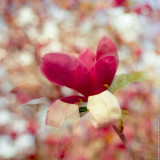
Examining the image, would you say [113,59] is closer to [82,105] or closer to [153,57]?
[82,105]

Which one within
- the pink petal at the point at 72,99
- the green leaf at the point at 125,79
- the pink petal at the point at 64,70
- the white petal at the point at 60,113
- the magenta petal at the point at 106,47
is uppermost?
the magenta petal at the point at 106,47

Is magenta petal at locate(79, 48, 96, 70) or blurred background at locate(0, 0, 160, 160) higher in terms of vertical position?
magenta petal at locate(79, 48, 96, 70)

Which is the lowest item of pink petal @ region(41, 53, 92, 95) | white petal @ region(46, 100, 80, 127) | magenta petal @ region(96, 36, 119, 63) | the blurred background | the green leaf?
the blurred background

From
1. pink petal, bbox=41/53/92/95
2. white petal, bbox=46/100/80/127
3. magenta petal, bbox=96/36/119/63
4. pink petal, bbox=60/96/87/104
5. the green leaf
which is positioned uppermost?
magenta petal, bbox=96/36/119/63

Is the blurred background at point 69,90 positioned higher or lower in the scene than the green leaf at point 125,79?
lower

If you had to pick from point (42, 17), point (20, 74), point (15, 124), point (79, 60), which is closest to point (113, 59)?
point (79, 60)
